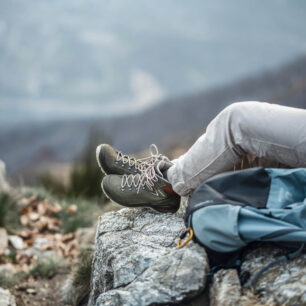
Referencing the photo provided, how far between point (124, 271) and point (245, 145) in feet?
2.61

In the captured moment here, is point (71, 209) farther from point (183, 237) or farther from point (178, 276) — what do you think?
point (178, 276)

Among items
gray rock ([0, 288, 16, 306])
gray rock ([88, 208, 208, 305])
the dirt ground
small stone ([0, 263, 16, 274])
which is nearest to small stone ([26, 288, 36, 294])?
the dirt ground

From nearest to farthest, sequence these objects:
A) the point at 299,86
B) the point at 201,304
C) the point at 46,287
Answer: the point at 201,304
the point at 46,287
the point at 299,86

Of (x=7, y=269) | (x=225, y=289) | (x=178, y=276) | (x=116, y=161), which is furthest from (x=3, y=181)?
(x=225, y=289)

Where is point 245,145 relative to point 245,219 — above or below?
above

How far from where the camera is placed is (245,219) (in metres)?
1.65

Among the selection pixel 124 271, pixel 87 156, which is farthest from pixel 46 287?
pixel 87 156

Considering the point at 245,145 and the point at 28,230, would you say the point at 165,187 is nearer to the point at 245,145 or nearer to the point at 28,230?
the point at 245,145

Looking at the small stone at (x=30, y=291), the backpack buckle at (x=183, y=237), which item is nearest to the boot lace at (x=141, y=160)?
the backpack buckle at (x=183, y=237)

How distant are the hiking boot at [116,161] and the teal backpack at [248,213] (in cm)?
59

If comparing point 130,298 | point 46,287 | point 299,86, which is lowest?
point 299,86

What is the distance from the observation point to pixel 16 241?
3.57 m

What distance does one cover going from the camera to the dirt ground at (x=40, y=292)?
108 inches

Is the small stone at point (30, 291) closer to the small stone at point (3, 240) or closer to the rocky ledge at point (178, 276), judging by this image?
Result: the small stone at point (3, 240)
